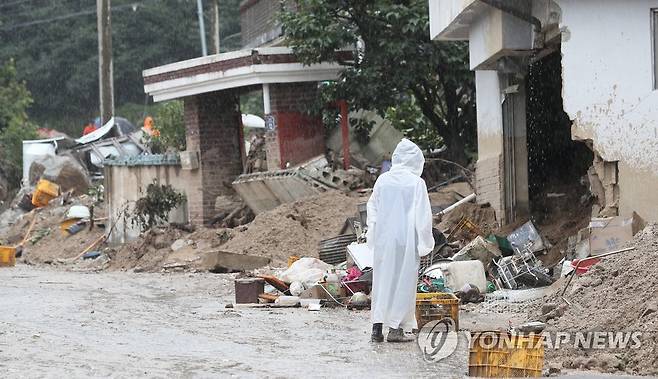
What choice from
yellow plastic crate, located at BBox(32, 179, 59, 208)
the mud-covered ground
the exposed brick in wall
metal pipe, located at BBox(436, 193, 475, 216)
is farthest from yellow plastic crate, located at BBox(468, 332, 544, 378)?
yellow plastic crate, located at BBox(32, 179, 59, 208)

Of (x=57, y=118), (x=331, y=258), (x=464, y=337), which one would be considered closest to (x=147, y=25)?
(x=57, y=118)

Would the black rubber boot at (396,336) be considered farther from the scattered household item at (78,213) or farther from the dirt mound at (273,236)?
the scattered household item at (78,213)

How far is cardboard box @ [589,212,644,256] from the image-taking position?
12969 mm

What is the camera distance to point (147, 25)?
50.3 meters

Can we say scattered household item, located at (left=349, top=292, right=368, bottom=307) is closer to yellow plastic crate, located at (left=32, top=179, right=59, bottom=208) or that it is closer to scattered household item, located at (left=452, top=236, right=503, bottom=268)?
scattered household item, located at (left=452, top=236, right=503, bottom=268)

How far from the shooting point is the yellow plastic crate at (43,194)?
30984mm

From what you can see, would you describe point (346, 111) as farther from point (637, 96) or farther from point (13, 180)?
point (13, 180)

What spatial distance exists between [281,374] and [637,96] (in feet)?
21.2

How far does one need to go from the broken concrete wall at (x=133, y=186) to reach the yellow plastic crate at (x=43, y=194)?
179 inches

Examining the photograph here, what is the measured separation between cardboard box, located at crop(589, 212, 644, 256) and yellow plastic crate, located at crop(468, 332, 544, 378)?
4.96 m

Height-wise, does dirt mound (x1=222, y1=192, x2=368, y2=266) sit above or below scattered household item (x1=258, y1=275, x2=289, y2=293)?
above

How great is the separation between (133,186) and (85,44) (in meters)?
25.7

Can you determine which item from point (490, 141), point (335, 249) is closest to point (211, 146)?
point (335, 249)

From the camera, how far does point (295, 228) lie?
19406mm
